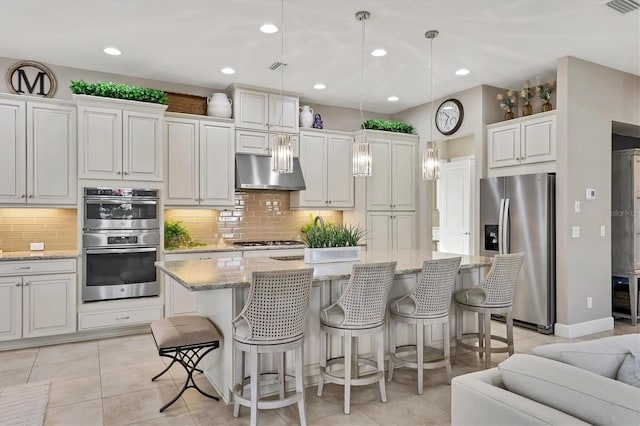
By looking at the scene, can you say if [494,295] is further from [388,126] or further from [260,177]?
[388,126]

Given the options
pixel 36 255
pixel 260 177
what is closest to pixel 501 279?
pixel 260 177

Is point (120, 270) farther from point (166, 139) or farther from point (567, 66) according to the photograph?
point (567, 66)

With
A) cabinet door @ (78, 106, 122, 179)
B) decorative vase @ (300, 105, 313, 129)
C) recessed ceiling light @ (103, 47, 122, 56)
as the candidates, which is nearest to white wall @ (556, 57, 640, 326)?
decorative vase @ (300, 105, 313, 129)

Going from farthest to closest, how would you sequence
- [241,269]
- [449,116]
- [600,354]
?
[449,116] → [241,269] → [600,354]

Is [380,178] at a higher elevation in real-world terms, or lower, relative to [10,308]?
higher

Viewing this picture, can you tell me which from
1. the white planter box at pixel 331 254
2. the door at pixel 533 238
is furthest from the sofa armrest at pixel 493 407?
the door at pixel 533 238

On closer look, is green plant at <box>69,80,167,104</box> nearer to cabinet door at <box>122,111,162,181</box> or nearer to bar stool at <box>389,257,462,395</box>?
cabinet door at <box>122,111,162,181</box>

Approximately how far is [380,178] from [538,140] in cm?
214

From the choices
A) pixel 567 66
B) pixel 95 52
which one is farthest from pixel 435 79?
pixel 95 52

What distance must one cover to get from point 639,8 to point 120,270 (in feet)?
17.4

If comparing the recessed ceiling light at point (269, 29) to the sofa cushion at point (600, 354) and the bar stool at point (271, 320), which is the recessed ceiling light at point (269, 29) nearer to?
the bar stool at point (271, 320)

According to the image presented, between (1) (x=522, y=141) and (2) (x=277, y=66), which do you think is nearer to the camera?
(2) (x=277, y=66)

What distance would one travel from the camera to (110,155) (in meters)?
4.57

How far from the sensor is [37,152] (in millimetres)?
4371
